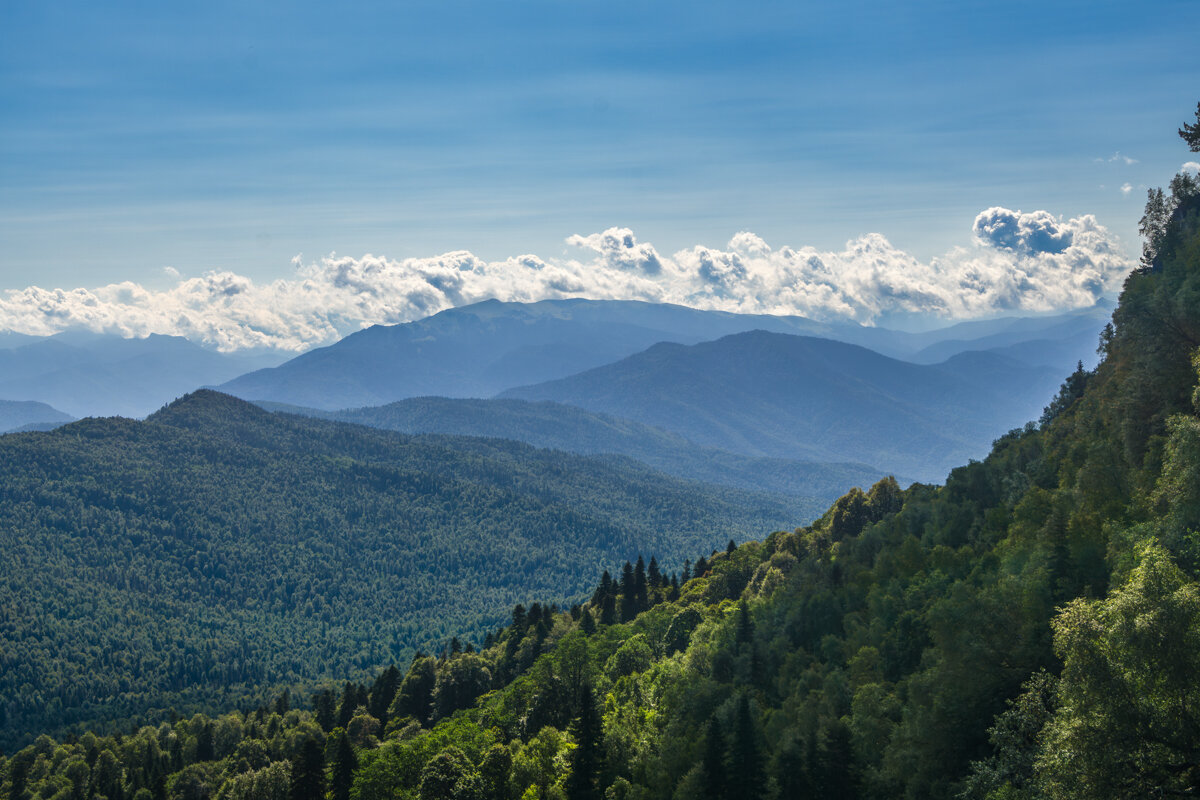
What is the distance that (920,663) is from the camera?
58938 mm

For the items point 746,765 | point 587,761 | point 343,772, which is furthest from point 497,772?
point 746,765

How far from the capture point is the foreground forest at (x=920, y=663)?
99.3ft

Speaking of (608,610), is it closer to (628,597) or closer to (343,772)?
(628,597)

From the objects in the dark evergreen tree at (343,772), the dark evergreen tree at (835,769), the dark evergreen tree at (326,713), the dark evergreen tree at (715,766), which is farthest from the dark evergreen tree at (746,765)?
the dark evergreen tree at (326,713)

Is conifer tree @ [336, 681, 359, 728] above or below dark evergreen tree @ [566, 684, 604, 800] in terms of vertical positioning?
below

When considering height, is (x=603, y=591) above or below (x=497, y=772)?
above

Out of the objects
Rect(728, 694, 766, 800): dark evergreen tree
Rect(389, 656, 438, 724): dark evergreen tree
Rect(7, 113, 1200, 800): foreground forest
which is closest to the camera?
Rect(7, 113, 1200, 800): foreground forest

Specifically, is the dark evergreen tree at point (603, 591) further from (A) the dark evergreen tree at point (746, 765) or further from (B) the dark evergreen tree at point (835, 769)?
(B) the dark evergreen tree at point (835, 769)

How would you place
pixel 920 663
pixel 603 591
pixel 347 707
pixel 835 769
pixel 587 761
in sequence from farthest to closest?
pixel 603 591 < pixel 347 707 < pixel 587 761 < pixel 920 663 < pixel 835 769

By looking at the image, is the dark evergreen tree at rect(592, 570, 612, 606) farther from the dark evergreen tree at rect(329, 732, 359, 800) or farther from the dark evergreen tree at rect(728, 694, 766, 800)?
the dark evergreen tree at rect(728, 694, 766, 800)

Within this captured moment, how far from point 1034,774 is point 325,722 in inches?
4757

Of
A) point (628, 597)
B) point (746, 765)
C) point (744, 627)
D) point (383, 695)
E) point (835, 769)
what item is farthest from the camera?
point (628, 597)

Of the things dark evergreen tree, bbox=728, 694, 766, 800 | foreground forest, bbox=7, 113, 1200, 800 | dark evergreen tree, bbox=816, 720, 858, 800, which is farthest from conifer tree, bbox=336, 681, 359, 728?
dark evergreen tree, bbox=816, 720, 858, 800

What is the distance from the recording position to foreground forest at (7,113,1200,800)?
30.3 metres
